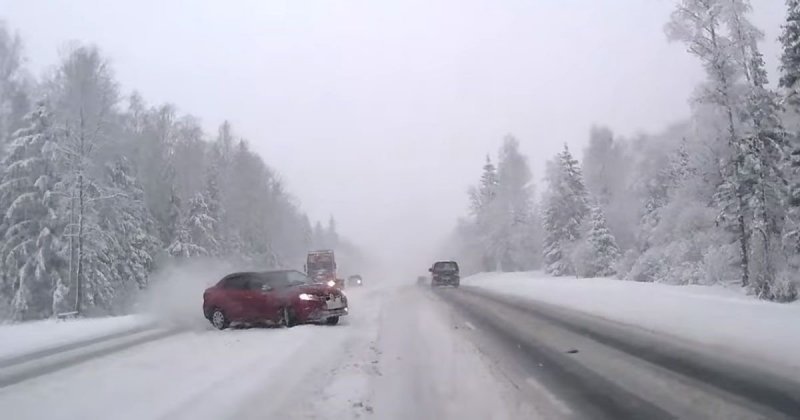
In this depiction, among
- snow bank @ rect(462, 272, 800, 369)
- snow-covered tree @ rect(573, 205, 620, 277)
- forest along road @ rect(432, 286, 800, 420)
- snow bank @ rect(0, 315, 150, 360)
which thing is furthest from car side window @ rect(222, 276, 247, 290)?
snow-covered tree @ rect(573, 205, 620, 277)

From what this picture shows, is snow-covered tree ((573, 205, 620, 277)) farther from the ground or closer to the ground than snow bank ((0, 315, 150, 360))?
farther from the ground

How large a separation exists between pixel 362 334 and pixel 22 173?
2593 centimetres

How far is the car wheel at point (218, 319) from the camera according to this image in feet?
55.9

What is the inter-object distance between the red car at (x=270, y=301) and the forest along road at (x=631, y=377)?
13.9ft

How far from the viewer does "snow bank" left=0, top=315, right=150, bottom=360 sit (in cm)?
1379

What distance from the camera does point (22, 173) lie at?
32.1m

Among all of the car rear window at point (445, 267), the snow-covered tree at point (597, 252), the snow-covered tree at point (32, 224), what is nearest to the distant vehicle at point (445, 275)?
the car rear window at point (445, 267)

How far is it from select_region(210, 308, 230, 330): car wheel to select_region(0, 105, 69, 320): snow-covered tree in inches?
745

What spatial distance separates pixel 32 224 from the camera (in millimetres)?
32688

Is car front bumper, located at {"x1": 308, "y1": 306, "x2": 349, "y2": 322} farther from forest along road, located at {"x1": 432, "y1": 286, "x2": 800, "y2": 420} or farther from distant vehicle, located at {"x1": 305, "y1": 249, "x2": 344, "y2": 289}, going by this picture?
distant vehicle, located at {"x1": 305, "y1": 249, "x2": 344, "y2": 289}

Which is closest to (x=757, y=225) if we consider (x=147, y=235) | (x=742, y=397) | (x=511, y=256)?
(x=742, y=397)

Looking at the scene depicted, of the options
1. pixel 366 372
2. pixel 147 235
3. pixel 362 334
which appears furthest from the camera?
pixel 147 235

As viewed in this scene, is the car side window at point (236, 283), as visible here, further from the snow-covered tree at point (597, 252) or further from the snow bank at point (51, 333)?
the snow-covered tree at point (597, 252)

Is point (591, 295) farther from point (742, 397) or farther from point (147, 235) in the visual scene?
point (147, 235)
